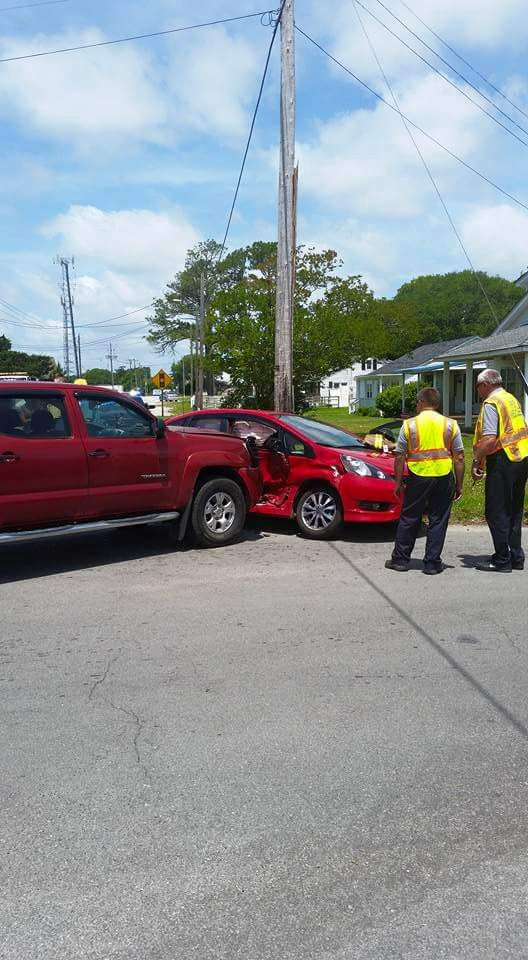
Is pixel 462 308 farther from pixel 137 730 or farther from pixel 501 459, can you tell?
pixel 137 730

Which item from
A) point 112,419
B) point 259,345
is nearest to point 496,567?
point 112,419

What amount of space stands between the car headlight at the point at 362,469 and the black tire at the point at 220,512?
1.23m

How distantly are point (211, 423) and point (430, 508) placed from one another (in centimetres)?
377

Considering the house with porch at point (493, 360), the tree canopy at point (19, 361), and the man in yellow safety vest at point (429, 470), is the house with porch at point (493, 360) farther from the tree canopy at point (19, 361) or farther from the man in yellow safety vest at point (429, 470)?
the tree canopy at point (19, 361)

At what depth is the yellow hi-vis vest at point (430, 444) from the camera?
A: 7.62m

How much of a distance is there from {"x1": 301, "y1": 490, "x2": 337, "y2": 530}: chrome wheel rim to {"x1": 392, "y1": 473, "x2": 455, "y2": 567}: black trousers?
1.77 m

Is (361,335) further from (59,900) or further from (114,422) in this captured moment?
(59,900)

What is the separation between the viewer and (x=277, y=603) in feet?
22.5

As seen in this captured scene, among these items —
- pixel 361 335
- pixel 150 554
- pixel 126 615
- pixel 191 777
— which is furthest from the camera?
pixel 361 335

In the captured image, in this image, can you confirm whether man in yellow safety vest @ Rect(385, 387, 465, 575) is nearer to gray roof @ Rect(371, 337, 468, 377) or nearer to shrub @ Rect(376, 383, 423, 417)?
shrub @ Rect(376, 383, 423, 417)

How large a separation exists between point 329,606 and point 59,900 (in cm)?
405

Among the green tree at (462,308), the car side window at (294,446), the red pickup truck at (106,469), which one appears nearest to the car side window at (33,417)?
the red pickup truck at (106,469)

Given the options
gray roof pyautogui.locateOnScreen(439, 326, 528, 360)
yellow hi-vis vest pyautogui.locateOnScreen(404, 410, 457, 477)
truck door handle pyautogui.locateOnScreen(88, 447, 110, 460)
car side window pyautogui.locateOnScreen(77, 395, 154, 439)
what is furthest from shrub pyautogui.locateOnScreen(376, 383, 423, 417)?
truck door handle pyautogui.locateOnScreen(88, 447, 110, 460)

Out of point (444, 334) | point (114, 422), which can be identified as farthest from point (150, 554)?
point (444, 334)
